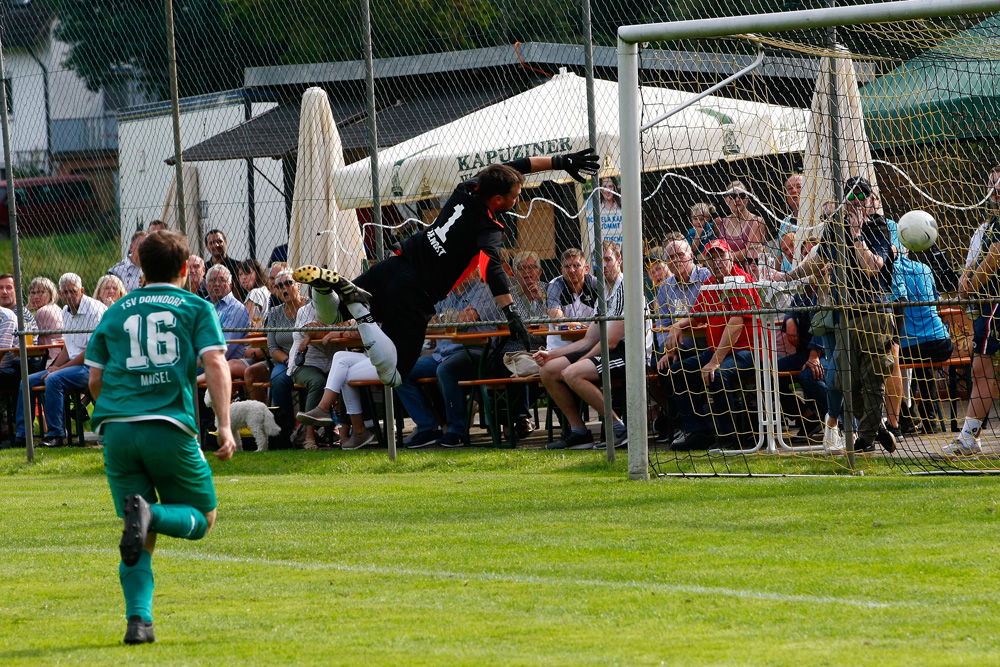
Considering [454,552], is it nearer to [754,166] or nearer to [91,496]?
[91,496]

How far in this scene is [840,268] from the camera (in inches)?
376

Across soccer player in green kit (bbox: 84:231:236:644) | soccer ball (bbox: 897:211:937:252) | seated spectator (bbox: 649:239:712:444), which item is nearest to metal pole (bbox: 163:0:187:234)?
seated spectator (bbox: 649:239:712:444)

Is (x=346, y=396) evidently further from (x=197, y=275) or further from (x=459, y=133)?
(x=459, y=133)

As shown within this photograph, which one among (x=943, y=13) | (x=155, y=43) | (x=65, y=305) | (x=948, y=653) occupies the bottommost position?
(x=948, y=653)

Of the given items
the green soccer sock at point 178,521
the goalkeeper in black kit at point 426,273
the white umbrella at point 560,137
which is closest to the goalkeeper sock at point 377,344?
the goalkeeper in black kit at point 426,273

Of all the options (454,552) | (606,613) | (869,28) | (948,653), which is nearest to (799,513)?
(454,552)

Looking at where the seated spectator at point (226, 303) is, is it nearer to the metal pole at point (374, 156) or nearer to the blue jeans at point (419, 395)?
the blue jeans at point (419, 395)

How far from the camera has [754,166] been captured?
428 inches

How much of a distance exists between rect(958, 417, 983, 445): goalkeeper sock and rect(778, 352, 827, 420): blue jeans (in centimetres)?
139

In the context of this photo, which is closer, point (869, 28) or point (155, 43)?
point (869, 28)

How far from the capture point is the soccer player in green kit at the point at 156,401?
5.36 meters

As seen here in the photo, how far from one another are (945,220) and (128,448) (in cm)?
728

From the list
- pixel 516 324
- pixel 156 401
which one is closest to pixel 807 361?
pixel 516 324

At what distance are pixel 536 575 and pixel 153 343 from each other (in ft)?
7.46
